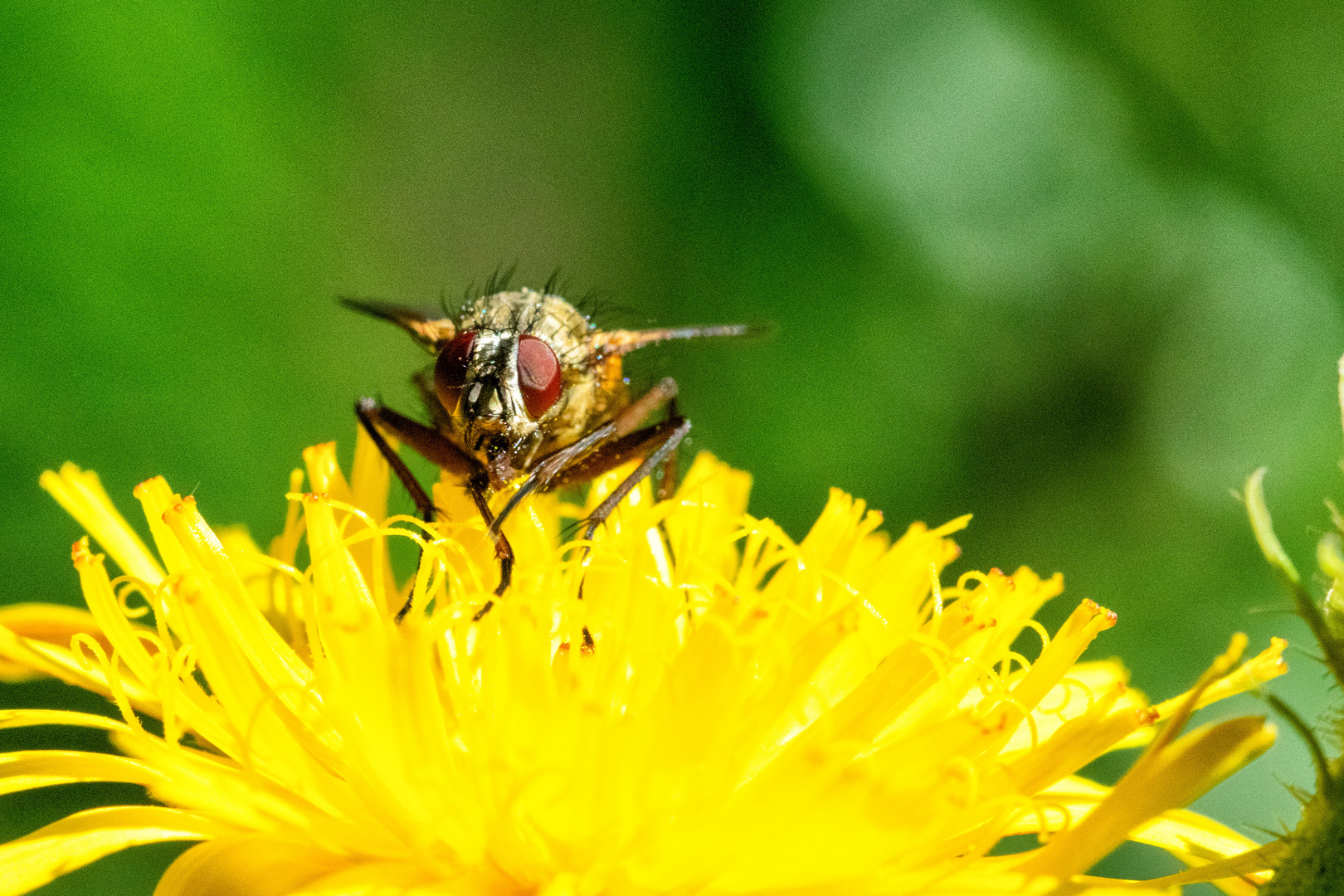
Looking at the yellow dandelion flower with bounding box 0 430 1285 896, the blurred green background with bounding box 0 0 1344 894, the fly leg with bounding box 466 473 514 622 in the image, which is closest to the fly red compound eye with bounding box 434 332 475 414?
the fly leg with bounding box 466 473 514 622

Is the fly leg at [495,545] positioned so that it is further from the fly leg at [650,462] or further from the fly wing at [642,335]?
the fly wing at [642,335]

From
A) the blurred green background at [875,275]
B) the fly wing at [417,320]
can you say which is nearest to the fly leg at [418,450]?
the fly wing at [417,320]

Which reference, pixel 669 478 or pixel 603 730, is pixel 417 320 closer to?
pixel 669 478

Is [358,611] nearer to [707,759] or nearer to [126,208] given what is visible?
[707,759]

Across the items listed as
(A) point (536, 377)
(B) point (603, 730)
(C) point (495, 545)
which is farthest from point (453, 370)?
(B) point (603, 730)

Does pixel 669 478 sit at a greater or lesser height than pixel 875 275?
lesser

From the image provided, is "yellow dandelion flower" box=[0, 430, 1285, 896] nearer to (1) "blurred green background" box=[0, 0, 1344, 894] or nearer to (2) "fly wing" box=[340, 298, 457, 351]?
(2) "fly wing" box=[340, 298, 457, 351]

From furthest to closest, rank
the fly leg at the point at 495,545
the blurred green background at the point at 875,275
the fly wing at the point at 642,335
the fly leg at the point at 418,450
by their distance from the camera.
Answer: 1. the blurred green background at the point at 875,275
2. the fly wing at the point at 642,335
3. the fly leg at the point at 418,450
4. the fly leg at the point at 495,545
